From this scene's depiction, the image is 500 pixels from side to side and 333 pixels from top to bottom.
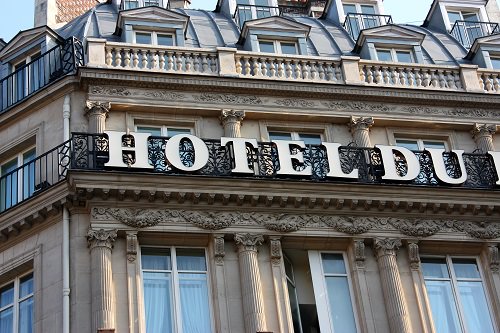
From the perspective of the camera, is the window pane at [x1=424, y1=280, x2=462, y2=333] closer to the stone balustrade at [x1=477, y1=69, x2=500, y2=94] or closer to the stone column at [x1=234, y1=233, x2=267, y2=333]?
the stone column at [x1=234, y1=233, x2=267, y2=333]

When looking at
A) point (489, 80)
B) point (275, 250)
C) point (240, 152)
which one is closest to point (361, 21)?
point (489, 80)

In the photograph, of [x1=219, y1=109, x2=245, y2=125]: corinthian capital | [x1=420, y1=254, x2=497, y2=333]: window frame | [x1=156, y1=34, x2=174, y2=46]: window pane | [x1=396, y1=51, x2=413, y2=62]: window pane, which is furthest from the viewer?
[x1=396, y1=51, x2=413, y2=62]: window pane

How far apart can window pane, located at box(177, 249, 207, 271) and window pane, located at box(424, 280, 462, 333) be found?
493cm

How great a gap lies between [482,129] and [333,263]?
19.1 feet

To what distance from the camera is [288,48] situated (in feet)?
93.6

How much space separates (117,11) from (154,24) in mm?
2179

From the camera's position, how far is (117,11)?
2923cm

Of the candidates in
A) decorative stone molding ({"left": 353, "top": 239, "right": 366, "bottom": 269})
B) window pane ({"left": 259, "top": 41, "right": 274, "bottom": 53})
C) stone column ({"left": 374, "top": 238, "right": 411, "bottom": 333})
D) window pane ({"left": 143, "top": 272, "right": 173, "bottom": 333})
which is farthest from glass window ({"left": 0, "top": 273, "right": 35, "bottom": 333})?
window pane ({"left": 259, "top": 41, "right": 274, "bottom": 53})

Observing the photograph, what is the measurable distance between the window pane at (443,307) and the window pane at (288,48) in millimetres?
7677

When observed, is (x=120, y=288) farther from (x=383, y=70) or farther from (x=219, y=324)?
(x=383, y=70)

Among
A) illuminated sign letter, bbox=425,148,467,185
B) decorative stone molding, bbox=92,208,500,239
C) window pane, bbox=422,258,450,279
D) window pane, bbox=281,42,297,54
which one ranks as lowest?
window pane, bbox=422,258,450,279

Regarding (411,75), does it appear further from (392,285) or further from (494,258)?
(392,285)

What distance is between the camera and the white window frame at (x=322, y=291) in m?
22.7

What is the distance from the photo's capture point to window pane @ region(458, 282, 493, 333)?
23484 millimetres
